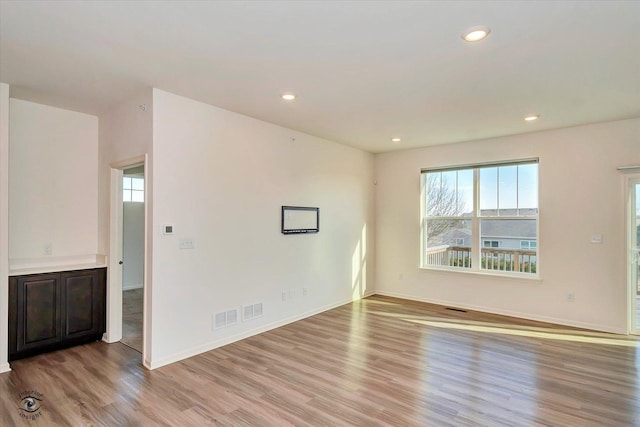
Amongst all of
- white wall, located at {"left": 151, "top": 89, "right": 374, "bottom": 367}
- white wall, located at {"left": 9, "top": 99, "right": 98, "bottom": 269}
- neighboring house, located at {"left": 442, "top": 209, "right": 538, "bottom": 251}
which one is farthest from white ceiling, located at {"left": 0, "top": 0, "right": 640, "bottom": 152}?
neighboring house, located at {"left": 442, "top": 209, "right": 538, "bottom": 251}

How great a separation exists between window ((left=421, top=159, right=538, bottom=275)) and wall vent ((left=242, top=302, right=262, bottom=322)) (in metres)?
3.14

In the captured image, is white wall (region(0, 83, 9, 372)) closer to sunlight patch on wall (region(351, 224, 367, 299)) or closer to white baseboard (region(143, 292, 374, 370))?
white baseboard (region(143, 292, 374, 370))

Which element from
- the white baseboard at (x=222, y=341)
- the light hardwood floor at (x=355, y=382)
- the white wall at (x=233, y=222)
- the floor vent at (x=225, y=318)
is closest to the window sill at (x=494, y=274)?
the light hardwood floor at (x=355, y=382)

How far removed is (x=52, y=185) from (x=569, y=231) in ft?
21.4

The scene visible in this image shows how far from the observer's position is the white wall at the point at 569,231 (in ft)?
14.6

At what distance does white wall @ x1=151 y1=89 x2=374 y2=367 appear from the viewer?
3482 mm

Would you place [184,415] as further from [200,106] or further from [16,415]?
[200,106]

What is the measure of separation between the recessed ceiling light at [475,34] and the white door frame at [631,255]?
11.5ft

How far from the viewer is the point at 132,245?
698 cm

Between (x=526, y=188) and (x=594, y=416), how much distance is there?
3.41 m

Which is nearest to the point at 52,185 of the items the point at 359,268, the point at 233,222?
the point at 233,222

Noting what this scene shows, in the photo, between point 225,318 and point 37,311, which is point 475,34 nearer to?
point 225,318

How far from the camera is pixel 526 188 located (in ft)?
17.1

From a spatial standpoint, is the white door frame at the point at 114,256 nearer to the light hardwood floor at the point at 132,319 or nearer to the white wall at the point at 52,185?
the light hardwood floor at the point at 132,319
